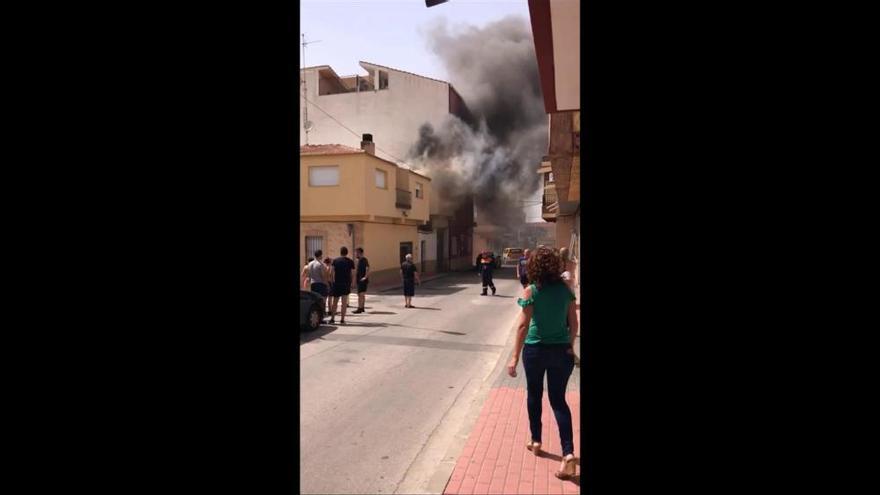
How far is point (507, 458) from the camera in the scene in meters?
3.77

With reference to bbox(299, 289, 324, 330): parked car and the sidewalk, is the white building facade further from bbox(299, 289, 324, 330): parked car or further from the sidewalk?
the sidewalk

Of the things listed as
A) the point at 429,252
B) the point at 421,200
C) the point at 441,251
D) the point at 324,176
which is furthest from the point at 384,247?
the point at 441,251

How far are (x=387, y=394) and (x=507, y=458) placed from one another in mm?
2070

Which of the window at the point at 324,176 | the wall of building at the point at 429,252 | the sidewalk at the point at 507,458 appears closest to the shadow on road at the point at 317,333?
the sidewalk at the point at 507,458

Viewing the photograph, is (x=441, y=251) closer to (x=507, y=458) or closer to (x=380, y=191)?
(x=380, y=191)

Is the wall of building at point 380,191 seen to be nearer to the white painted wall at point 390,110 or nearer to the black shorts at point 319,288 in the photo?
the white painted wall at point 390,110

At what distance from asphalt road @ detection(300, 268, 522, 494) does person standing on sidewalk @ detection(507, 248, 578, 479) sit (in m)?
1.02

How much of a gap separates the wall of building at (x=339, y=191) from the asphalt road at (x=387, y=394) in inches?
381

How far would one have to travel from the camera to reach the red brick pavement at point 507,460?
10.9 feet
